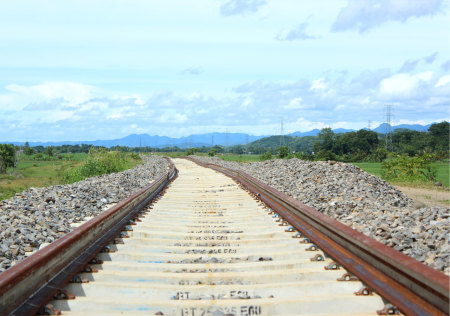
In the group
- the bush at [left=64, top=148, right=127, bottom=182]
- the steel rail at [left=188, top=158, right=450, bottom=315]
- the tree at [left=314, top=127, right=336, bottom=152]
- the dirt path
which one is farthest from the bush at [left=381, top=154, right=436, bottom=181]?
the tree at [left=314, top=127, right=336, bottom=152]

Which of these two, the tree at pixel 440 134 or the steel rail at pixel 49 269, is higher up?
the tree at pixel 440 134

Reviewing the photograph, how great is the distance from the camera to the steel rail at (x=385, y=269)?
8.54ft

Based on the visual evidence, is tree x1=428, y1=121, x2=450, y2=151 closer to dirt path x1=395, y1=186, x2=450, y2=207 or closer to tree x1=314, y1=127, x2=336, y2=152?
tree x1=314, y1=127, x2=336, y2=152

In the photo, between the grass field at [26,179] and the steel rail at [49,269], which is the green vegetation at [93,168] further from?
the steel rail at [49,269]

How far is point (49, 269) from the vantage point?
341 centimetres

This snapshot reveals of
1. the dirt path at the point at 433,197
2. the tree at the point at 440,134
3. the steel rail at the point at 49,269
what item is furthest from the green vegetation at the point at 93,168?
the tree at the point at 440,134

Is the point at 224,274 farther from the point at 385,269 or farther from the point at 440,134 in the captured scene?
the point at 440,134

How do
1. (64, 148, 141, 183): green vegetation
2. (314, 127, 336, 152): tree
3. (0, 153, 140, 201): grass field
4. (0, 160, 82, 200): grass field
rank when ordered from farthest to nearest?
(314, 127, 336, 152): tree → (64, 148, 141, 183): green vegetation → (0, 153, 140, 201): grass field → (0, 160, 82, 200): grass field

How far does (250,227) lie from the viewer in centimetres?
591

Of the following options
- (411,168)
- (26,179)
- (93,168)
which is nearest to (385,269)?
(411,168)

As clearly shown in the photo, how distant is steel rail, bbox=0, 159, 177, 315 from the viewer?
2.82 m

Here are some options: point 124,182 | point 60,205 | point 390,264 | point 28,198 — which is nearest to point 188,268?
point 390,264

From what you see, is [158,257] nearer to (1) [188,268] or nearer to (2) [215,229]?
(1) [188,268]

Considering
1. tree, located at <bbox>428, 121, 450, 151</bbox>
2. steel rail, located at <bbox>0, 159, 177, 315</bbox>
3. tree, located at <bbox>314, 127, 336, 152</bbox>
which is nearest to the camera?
steel rail, located at <bbox>0, 159, 177, 315</bbox>
